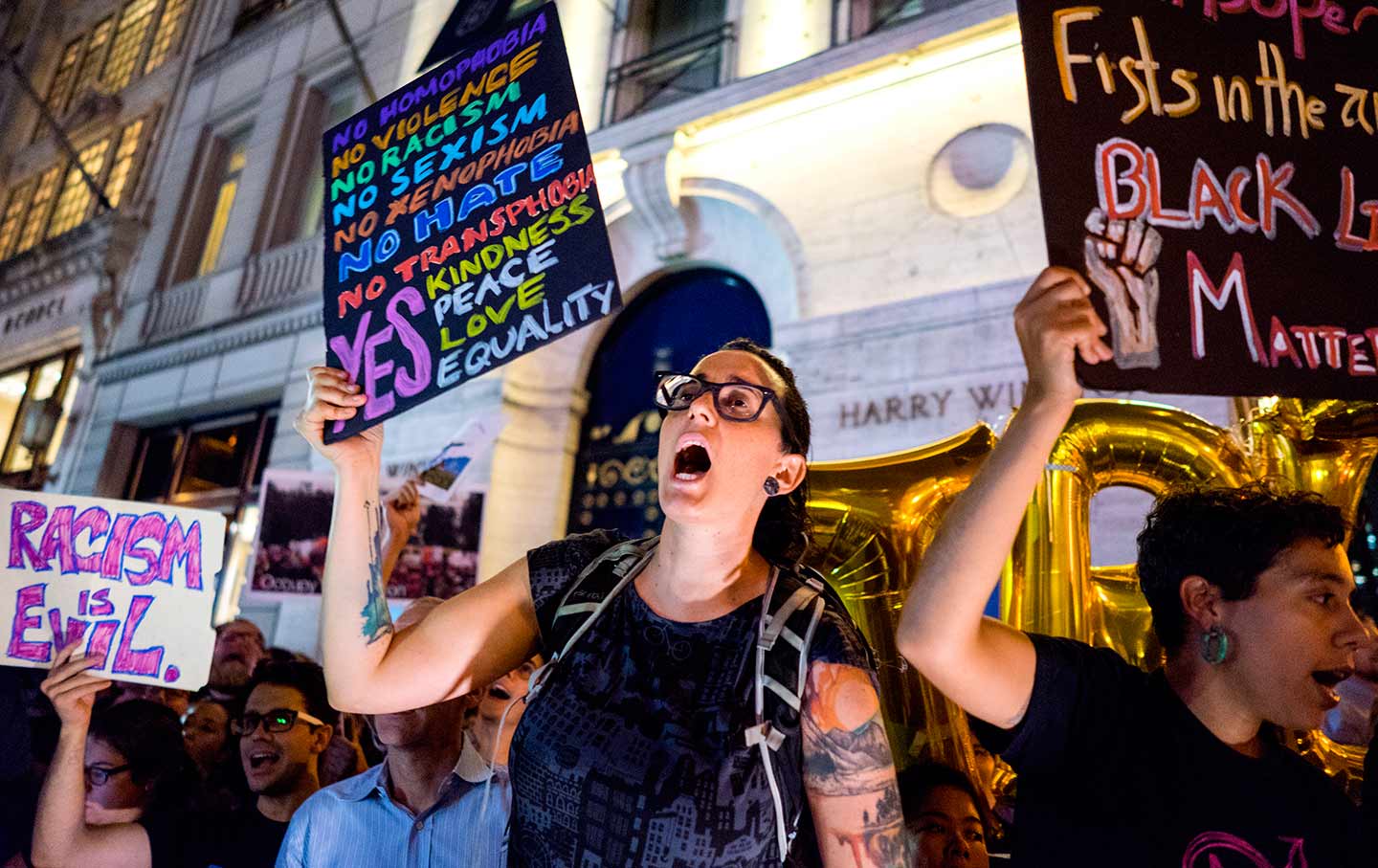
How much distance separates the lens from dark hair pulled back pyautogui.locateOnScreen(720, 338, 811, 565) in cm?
182

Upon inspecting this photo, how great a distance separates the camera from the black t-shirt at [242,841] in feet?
7.93

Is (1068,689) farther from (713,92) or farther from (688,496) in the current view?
(713,92)

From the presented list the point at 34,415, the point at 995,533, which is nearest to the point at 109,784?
the point at 995,533

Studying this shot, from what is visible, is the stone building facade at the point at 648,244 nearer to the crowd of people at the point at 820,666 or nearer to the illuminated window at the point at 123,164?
the illuminated window at the point at 123,164

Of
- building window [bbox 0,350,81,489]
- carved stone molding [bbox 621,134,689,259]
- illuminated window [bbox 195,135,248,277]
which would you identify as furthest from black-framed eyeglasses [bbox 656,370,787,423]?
building window [bbox 0,350,81,489]

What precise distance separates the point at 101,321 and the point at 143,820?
10.8m

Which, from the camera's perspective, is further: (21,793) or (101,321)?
(101,321)

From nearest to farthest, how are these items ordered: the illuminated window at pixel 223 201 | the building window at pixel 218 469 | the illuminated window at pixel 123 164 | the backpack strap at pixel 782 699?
the backpack strap at pixel 782 699 < the building window at pixel 218 469 < the illuminated window at pixel 223 201 < the illuminated window at pixel 123 164

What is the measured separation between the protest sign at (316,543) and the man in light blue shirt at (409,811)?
329 centimetres

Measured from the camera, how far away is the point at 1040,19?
1.62m

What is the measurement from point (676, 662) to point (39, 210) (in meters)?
16.3

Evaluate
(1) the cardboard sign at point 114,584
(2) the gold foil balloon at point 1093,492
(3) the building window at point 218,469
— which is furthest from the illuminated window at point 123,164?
(2) the gold foil balloon at point 1093,492

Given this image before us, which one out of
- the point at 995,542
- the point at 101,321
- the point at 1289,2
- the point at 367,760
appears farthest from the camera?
the point at 101,321

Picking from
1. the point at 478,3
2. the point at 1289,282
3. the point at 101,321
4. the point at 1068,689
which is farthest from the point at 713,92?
the point at 101,321
